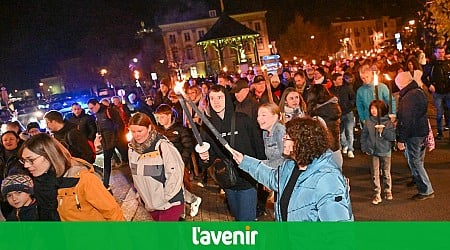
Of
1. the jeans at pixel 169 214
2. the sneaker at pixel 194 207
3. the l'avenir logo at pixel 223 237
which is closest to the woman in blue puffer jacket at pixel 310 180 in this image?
the l'avenir logo at pixel 223 237

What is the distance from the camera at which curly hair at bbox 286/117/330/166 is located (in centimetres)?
269

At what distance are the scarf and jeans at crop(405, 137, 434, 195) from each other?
296 centimetres

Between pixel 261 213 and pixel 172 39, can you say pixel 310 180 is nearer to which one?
pixel 261 213

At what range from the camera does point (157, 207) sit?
3.97 meters

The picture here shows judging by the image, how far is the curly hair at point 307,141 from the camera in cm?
269

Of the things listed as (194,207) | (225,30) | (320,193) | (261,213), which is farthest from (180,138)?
(225,30)

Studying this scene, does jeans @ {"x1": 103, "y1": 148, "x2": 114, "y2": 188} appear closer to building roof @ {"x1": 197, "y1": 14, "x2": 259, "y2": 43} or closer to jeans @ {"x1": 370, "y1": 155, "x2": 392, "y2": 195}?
jeans @ {"x1": 370, "y1": 155, "x2": 392, "y2": 195}

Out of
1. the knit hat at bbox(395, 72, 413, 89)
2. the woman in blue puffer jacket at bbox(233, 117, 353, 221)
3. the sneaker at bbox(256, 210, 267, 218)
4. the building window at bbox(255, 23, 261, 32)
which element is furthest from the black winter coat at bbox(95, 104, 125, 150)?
the building window at bbox(255, 23, 261, 32)

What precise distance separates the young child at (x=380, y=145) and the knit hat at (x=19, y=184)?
140 inches

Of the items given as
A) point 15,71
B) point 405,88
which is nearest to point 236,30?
point 15,71

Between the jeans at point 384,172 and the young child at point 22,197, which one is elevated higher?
the young child at point 22,197

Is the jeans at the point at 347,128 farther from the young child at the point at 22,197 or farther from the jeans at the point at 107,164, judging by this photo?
the young child at the point at 22,197

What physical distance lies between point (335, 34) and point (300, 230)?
5538 cm

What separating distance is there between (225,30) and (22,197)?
23235mm
